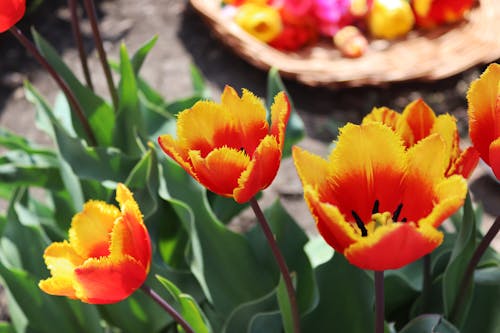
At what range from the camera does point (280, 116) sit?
0.54 meters

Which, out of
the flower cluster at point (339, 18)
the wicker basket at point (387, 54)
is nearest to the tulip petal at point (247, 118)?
the wicker basket at point (387, 54)

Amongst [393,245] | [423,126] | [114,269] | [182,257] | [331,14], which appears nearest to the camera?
[393,245]

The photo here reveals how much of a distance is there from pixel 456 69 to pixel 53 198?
45.0 inches

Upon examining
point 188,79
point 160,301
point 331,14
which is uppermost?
point 160,301

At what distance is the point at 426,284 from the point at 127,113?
1.72 ft

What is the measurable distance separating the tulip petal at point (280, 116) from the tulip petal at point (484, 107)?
0.44 ft

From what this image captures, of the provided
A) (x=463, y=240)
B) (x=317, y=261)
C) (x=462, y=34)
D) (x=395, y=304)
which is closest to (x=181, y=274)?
(x=317, y=261)

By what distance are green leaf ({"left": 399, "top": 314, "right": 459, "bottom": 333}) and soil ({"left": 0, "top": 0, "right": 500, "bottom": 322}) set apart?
3.12ft

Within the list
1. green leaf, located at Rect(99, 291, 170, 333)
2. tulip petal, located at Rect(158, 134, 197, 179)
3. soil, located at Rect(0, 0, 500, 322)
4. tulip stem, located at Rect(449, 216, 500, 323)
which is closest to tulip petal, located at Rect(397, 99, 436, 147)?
tulip stem, located at Rect(449, 216, 500, 323)

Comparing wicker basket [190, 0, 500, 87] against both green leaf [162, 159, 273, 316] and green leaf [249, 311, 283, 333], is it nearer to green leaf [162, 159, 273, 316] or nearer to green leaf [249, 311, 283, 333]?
green leaf [162, 159, 273, 316]

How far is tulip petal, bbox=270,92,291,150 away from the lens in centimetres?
54

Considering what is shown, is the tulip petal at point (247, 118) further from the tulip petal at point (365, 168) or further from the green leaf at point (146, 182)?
the green leaf at point (146, 182)

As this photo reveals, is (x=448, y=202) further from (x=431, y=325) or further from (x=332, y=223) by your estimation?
(x=431, y=325)

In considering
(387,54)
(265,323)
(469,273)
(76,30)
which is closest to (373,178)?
(469,273)
